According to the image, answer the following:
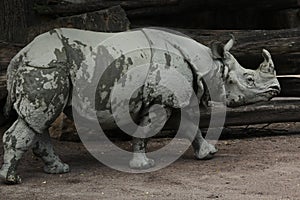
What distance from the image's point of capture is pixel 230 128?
24.6ft

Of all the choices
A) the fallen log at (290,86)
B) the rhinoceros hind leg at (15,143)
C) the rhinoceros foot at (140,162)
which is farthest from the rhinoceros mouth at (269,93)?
the rhinoceros hind leg at (15,143)

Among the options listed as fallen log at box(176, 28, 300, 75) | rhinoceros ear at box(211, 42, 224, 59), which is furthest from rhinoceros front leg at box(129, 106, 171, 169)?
fallen log at box(176, 28, 300, 75)

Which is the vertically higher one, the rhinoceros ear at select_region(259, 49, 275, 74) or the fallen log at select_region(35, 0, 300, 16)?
the fallen log at select_region(35, 0, 300, 16)

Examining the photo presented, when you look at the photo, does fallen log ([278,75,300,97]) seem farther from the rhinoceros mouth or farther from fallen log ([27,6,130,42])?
fallen log ([27,6,130,42])

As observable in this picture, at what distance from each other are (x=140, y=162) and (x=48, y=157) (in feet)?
2.73

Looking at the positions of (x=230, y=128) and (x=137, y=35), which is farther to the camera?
(x=230, y=128)

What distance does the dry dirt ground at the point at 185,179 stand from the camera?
4.95 m

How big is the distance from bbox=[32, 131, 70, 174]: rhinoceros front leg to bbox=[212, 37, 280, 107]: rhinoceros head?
1681 millimetres

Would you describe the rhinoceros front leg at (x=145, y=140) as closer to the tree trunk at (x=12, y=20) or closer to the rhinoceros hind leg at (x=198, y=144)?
the rhinoceros hind leg at (x=198, y=144)

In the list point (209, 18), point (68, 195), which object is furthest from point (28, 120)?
point (209, 18)

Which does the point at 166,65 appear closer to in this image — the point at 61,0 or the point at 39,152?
the point at 39,152

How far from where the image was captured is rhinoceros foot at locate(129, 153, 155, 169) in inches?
229

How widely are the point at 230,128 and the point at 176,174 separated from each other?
6.66ft

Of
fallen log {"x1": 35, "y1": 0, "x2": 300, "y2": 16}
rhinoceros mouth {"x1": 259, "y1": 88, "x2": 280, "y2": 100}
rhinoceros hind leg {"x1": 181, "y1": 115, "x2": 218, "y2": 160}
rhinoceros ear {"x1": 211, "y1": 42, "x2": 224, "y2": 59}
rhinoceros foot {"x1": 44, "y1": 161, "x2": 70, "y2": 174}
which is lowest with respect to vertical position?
rhinoceros foot {"x1": 44, "y1": 161, "x2": 70, "y2": 174}
